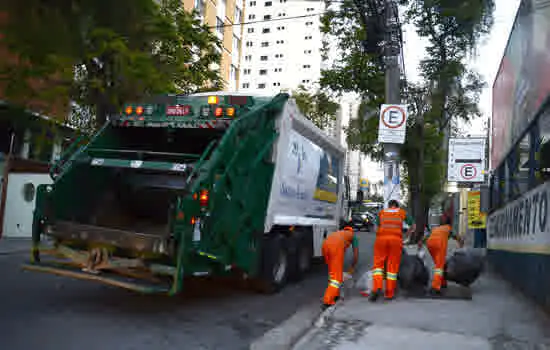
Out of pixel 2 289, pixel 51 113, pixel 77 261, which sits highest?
pixel 51 113

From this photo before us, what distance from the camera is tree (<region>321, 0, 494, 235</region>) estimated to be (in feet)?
4.86

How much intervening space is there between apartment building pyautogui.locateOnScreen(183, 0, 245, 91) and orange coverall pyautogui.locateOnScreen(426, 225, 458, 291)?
72.5 ft

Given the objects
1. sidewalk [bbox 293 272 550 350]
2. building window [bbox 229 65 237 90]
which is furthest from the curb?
building window [bbox 229 65 237 90]

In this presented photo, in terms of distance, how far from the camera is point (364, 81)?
18141 mm

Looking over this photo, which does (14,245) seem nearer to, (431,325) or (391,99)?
(391,99)

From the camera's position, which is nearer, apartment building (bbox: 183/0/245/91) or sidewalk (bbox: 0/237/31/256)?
sidewalk (bbox: 0/237/31/256)

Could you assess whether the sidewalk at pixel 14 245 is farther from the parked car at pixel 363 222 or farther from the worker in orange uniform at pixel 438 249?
the parked car at pixel 363 222

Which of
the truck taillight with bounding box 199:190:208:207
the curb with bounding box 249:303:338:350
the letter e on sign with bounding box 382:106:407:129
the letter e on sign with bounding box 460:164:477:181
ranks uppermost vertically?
the letter e on sign with bounding box 382:106:407:129

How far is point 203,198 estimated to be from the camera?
549 centimetres

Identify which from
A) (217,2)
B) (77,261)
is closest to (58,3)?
(77,261)

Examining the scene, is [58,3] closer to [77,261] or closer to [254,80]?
[77,261]

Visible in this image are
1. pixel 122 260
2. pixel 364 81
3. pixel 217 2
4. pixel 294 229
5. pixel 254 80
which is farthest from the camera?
pixel 254 80

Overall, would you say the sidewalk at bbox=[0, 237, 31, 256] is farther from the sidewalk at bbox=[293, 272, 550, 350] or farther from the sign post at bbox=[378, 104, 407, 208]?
the sidewalk at bbox=[293, 272, 550, 350]

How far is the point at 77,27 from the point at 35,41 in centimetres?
10
